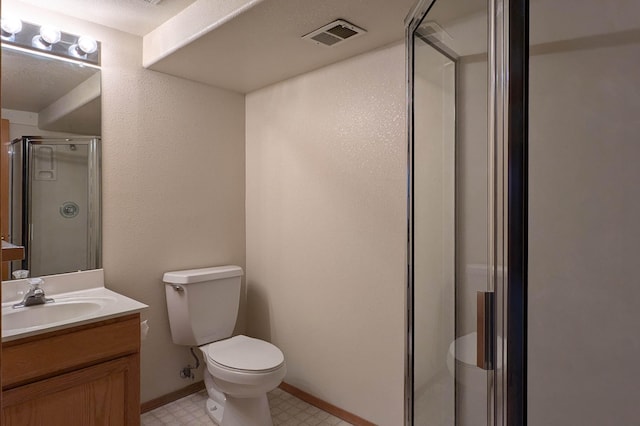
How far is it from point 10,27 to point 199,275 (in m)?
1.52

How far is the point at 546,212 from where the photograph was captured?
153cm

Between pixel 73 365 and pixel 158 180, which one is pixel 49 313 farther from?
pixel 158 180

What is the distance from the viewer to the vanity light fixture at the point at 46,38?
197cm

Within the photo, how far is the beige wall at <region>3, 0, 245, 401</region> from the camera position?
224 centimetres

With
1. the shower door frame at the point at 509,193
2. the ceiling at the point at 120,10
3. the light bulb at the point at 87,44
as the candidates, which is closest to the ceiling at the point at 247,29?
the ceiling at the point at 120,10

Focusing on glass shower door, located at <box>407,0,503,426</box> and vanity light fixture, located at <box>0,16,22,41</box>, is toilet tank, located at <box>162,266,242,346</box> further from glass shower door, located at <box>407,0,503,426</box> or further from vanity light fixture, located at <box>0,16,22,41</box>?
vanity light fixture, located at <box>0,16,22,41</box>

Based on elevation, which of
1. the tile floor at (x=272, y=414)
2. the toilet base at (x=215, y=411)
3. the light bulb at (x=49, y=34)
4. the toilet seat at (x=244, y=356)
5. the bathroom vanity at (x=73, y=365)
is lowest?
the tile floor at (x=272, y=414)

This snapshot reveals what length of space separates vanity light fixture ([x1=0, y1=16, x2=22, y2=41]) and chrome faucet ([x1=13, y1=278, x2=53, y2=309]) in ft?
3.79

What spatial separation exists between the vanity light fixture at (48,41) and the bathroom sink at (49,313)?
124 centimetres

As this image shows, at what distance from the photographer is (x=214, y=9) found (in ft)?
6.10

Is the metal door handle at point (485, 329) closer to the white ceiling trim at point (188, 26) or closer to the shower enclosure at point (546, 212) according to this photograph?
the shower enclosure at point (546, 212)

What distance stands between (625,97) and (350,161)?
4.11 feet

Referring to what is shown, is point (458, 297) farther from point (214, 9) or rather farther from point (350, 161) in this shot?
point (214, 9)

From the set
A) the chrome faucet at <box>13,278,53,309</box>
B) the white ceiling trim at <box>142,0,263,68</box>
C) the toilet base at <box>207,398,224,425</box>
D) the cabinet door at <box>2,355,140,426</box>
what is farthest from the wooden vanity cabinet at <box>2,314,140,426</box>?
the white ceiling trim at <box>142,0,263,68</box>
